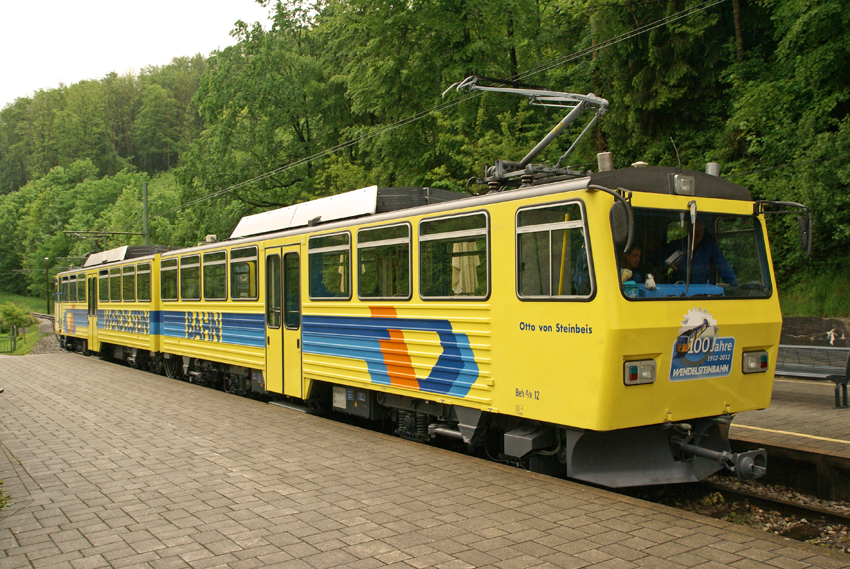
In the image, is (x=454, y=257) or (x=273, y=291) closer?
(x=454, y=257)

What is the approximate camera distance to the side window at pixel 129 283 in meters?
18.3

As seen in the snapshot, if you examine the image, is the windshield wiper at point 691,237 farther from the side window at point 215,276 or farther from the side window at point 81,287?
the side window at point 81,287

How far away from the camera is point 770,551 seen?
15.1 feet

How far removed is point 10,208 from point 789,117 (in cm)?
9952

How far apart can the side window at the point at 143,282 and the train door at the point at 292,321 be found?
7348 mm

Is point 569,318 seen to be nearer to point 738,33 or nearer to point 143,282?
point 143,282

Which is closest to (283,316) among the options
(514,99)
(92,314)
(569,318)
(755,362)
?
(569,318)

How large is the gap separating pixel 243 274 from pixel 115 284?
944 centimetres

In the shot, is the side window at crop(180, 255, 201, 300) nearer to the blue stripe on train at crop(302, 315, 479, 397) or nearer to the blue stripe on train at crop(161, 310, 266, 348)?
the blue stripe on train at crop(161, 310, 266, 348)

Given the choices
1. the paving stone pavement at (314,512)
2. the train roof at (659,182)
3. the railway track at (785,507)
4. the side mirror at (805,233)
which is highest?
the train roof at (659,182)

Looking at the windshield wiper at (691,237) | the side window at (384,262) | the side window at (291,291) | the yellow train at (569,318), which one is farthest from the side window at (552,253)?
the side window at (291,291)

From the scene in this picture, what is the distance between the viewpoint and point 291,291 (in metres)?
10.9

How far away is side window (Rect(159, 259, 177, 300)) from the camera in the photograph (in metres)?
15.6

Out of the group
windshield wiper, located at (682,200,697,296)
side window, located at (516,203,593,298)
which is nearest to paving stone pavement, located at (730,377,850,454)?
windshield wiper, located at (682,200,697,296)
